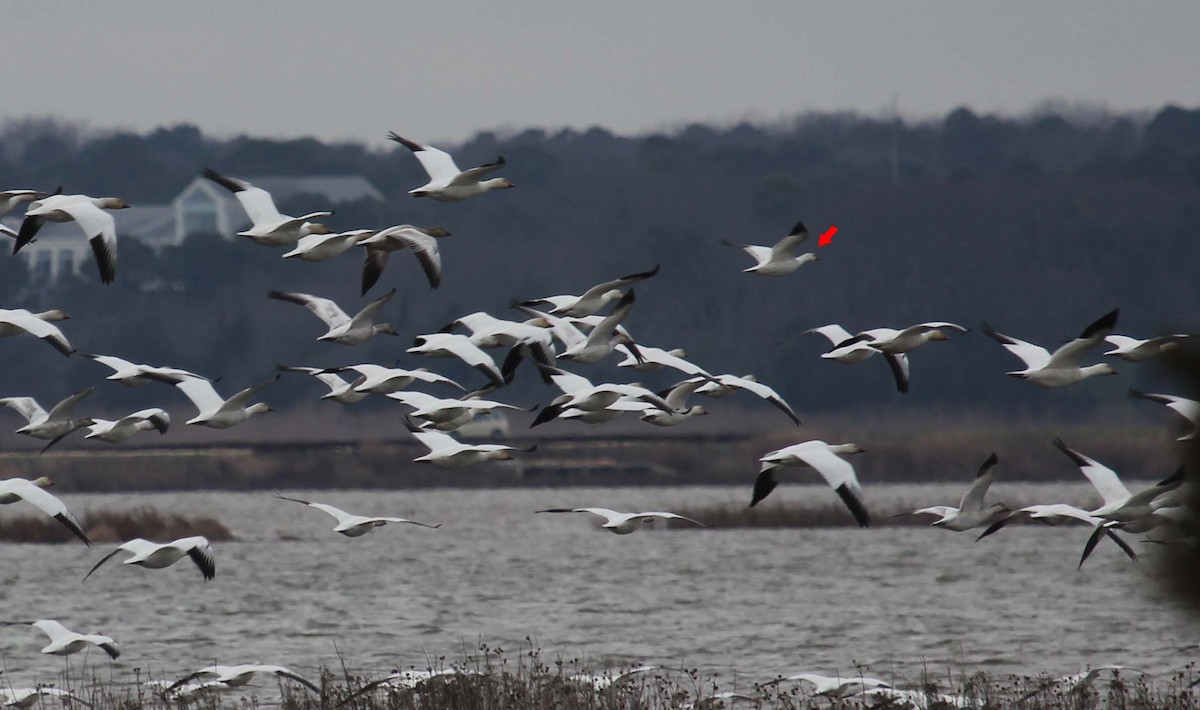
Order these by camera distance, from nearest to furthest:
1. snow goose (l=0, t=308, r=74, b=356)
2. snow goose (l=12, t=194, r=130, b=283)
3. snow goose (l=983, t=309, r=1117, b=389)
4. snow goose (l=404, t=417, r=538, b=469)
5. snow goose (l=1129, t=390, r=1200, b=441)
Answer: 1. snow goose (l=1129, t=390, r=1200, b=441)
2. snow goose (l=0, t=308, r=74, b=356)
3. snow goose (l=12, t=194, r=130, b=283)
4. snow goose (l=983, t=309, r=1117, b=389)
5. snow goose (l=404, t=417, r=538, b=469)

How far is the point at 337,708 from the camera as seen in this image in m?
15.5

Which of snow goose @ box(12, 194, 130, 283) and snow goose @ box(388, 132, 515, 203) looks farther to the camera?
snow goose @ box(388, 132, 515, 203)

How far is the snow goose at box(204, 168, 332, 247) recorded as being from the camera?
1602cm

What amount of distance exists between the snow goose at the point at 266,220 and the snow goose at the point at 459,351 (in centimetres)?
125

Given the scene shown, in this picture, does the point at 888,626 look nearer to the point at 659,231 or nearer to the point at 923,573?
the point at 923,573

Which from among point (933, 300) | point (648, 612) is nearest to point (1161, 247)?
point (933, 300)

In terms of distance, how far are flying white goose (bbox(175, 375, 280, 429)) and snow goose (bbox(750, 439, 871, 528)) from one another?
398cm

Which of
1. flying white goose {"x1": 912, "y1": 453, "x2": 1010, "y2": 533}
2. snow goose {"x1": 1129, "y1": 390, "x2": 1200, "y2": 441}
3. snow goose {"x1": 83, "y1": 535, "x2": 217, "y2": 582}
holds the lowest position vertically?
snow goose {"x1": 83, "y1": 535, "x2": 217, "y2": 582}


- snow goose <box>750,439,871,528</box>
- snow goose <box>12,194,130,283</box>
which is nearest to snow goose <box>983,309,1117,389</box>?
snow goose <box>750,439,871,528</box>

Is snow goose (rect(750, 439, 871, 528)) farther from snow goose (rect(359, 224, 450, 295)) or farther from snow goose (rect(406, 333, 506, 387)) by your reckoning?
snow goose (rect(359, 224, 450, 295))

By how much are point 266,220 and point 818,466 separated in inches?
194

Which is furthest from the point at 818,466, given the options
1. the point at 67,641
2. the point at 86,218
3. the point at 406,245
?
the point at 67,641

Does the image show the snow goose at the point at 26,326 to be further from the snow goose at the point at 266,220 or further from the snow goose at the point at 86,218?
the snow goose at the point at 266,220

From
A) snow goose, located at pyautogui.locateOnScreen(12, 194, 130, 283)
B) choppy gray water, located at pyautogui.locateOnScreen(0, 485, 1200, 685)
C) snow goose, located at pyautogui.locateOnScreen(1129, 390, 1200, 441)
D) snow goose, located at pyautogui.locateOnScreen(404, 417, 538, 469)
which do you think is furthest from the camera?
choppy gray water, located at pyautogui.locateOnScreen(0, 485, 1200, 685)
